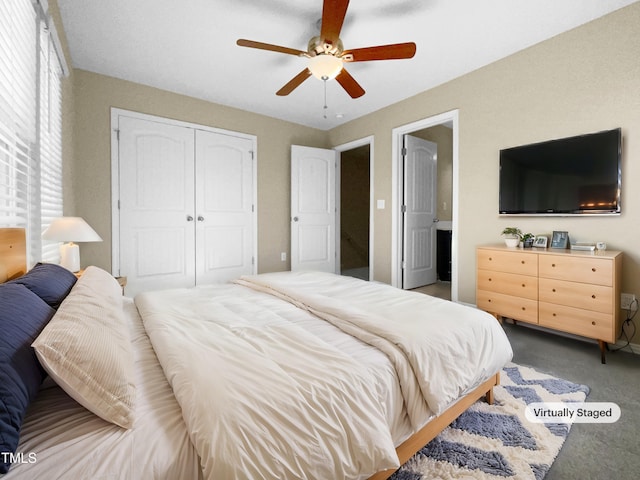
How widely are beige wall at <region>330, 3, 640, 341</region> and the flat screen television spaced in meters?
0.08

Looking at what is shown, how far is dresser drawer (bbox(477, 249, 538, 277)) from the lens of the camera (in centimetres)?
247

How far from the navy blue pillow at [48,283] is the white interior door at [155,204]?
7.04 ft

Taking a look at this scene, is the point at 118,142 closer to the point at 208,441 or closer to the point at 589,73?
the point at 208,441

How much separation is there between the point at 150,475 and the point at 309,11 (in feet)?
9.07

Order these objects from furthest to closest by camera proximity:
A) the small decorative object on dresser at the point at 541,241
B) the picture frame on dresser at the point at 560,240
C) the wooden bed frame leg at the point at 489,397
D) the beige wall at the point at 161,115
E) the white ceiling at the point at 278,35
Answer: the beige wall at the point at 161,115
the small decorative object on dresser at the point at 541,241
the picture frame on dresser at the point at 560,240
the white ceiling at the point at 278,35
the wooden bed frame leg at the point at 489,397

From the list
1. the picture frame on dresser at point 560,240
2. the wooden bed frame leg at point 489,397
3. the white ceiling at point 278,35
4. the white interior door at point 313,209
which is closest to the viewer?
the wooden bed frame leg at point 489,397

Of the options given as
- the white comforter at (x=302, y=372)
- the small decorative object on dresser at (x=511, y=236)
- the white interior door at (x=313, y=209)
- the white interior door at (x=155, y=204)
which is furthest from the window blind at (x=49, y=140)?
the small decorative object on dresser at (x=511, y=236)

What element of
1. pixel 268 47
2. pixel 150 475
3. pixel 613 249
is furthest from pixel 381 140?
pixel 150 475

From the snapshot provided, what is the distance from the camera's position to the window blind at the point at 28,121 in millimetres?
1420

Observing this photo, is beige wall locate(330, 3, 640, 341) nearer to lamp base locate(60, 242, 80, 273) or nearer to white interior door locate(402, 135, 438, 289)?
white interior door locate(402, 135, 438, 289)

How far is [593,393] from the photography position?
181cm

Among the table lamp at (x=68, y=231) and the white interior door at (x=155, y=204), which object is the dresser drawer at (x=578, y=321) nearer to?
the table lamp at (x=68, y=231)

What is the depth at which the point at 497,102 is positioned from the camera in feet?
9.84

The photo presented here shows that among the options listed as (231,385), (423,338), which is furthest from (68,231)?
(423,338)
